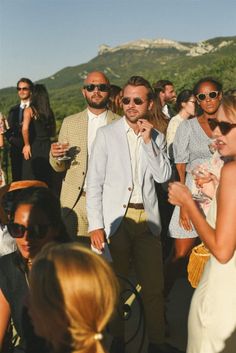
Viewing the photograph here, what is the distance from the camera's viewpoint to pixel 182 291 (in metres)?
4.89

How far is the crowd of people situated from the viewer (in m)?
1.53

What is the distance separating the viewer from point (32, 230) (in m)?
2.54

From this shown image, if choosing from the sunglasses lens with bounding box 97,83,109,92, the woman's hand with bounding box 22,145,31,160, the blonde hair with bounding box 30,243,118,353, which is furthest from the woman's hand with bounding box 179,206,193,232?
the woman's hand with bounding box 22,145,31,160

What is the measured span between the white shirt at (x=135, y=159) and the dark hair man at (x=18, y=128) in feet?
11.5

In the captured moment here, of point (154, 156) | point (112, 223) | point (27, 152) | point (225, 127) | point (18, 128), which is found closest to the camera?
point (225, 127)

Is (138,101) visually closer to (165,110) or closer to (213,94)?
(213,94)

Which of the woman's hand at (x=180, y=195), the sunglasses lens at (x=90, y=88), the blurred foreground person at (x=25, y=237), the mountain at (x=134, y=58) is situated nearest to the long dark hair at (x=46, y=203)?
the blurred foreground person at (x=25, y=237)

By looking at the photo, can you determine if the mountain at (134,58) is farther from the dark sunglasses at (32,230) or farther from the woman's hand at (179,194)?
the woman's hand at (179,194)

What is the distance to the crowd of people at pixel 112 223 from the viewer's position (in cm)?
153

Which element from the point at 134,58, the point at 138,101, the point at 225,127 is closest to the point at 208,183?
the point at 225,127

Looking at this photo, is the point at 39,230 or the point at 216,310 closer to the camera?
the point at 216,310

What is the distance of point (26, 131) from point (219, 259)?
485 centimetres

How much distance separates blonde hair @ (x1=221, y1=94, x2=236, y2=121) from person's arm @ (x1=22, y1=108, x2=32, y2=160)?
4462 mm

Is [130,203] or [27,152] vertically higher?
[27,152]
